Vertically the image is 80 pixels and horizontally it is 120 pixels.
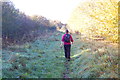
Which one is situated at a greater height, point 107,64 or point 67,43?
point 67,43

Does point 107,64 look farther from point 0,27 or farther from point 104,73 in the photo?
point 0,27

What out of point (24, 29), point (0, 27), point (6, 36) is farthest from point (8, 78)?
point (24, 29)

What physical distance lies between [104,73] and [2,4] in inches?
505

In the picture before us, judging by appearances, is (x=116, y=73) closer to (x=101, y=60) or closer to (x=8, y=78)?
(x=101, y=60)

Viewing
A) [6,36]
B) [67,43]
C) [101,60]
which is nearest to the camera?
[101,60]

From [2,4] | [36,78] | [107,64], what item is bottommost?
[36,78]

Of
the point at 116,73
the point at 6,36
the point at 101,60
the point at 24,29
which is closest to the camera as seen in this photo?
the point at 116,73

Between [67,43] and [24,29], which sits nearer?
[67,43]

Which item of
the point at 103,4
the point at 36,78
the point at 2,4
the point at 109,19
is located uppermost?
the point at 2,4

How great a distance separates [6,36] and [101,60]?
42.2ft

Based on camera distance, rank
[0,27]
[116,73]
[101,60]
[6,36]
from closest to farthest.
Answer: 1. [116,73]
2. [101,60]
3. [0,27]
4. [6,36]

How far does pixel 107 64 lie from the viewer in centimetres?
638

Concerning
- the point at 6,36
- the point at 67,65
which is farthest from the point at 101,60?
the point at 6,36

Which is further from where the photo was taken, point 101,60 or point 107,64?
point 101,60
